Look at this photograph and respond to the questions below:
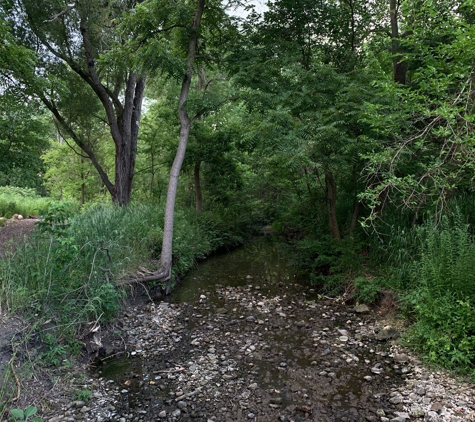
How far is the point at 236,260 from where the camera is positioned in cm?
939

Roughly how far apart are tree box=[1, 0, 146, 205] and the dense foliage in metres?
0.04

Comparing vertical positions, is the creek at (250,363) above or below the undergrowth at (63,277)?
below

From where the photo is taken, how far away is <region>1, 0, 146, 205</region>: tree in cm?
731

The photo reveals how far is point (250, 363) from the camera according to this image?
3.91m

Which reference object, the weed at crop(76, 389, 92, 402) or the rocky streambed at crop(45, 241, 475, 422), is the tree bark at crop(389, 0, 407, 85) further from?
the weed at crop(76, 389, 92, 402)

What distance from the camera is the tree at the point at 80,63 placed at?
24.0ft

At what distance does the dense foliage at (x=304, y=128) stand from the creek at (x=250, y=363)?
0.71 m

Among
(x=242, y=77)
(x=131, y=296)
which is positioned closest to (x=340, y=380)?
(x=131, y=296)

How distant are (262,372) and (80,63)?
9.55 m

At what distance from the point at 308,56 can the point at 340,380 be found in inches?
264

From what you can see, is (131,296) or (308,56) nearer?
(131,296)

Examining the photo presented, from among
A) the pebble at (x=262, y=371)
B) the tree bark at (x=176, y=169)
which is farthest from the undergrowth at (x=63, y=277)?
the pebble at (x=262, y=371)

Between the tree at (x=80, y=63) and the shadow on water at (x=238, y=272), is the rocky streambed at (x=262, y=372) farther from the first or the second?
the tree at (x=80, y=63)

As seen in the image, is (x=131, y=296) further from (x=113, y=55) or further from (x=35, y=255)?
(x=113, y=55)
